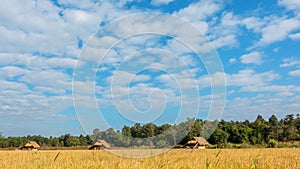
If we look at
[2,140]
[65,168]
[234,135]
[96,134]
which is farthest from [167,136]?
[2,140]

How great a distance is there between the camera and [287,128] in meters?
65.0

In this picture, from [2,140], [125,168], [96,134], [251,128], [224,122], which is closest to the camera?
[125,168]

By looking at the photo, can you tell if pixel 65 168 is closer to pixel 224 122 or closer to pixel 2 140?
pixel 224 122

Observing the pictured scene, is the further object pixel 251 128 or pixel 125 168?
pixel 251 128

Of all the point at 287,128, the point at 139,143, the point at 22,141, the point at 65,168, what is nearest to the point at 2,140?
the point at 22,141

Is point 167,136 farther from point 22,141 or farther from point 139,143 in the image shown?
point 22,141

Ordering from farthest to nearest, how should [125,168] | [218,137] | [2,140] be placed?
1. [2,140]
2. [218,137]
3. [125,168]

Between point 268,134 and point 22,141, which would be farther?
point 22,141

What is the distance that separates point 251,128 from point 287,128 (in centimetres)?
693

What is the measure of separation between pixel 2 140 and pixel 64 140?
1869cm

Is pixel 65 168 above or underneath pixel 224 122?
underneath

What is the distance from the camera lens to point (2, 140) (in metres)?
88.2

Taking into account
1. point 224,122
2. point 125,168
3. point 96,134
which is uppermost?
point 224,122

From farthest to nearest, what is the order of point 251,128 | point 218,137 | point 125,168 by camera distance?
1. point 251,128
2. point 218,137
3. point 125,168
